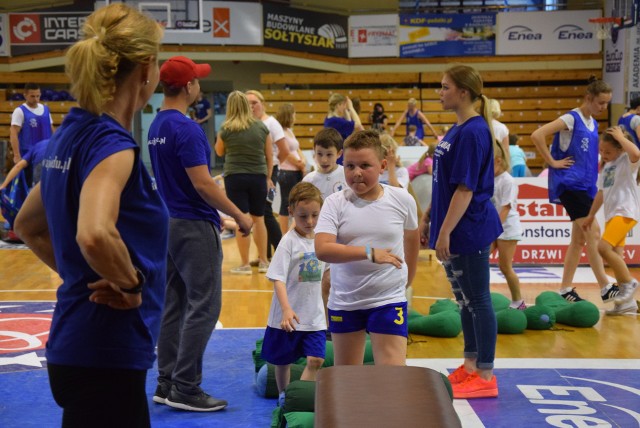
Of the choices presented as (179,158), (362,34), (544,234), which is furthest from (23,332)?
(362,34)

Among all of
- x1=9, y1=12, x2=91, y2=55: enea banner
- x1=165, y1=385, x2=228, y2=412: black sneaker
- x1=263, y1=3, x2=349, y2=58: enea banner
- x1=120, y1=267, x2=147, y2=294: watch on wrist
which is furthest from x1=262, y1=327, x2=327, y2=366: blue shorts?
x1=9, y1=12, x2=91, y2=55: enea banner

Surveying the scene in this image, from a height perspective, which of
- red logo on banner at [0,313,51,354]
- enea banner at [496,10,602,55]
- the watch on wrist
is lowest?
red logo on banner at [0,313,51,354]

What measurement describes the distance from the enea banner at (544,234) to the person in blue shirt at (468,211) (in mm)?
4879

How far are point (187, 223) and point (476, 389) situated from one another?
6.36 ft

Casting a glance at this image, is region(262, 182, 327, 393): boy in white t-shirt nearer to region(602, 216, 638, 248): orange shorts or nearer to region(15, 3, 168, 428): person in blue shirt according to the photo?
region(15, 3, 168, 428): person in blue shirt

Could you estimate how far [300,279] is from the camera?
4.55 metres

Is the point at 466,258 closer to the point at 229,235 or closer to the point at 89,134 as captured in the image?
the point at 89,134

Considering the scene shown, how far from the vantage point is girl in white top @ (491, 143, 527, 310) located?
7.14 metres

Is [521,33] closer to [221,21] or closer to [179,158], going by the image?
[221,21]

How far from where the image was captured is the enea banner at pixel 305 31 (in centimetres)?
2172

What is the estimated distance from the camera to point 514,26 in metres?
21.6

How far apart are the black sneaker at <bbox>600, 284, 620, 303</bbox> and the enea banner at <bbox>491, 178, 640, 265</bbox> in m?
2.22

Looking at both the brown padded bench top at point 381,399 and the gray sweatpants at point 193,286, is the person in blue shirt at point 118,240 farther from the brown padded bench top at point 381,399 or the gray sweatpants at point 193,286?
the gray sweatpants at point 193,286

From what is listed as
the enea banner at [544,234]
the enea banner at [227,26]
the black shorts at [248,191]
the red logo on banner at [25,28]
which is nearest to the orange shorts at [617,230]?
the enea banner at [544,234]
